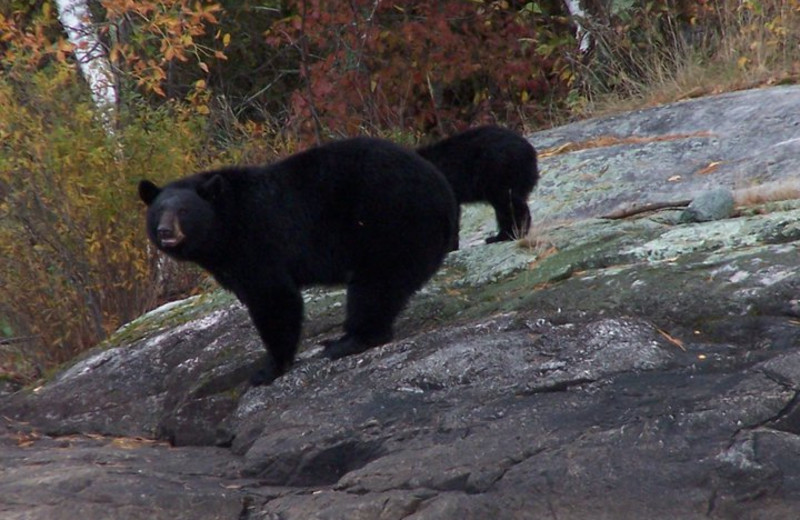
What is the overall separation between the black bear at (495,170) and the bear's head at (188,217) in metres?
2.86

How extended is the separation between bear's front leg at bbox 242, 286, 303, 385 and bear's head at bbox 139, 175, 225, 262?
0.37 metres

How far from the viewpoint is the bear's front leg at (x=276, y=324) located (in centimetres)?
643

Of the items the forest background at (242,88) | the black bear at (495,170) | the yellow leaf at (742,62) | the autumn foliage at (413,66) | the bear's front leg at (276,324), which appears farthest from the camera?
the autumn foliage at (413,66)

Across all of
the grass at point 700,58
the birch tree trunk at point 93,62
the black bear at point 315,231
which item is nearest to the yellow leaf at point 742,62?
the grass at point 700,58

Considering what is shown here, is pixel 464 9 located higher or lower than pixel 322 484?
higher

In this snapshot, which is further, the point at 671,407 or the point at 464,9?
the point at 464,9

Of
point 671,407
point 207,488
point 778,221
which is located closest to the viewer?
point 671,407

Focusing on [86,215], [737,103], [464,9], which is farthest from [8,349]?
→ [464,9]

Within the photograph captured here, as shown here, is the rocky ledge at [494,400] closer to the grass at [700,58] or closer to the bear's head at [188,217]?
the bear's head at [188,217]

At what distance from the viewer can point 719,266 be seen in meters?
6.05

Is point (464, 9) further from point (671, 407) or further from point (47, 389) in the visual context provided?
point (671, 407)

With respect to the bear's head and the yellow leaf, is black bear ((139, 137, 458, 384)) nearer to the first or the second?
the bear's head

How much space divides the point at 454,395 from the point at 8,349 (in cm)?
478

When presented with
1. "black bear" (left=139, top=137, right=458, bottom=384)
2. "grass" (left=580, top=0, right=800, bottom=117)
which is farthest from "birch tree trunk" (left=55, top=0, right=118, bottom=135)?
"grass" (left=580, top=0, right=800, bottom=117)
